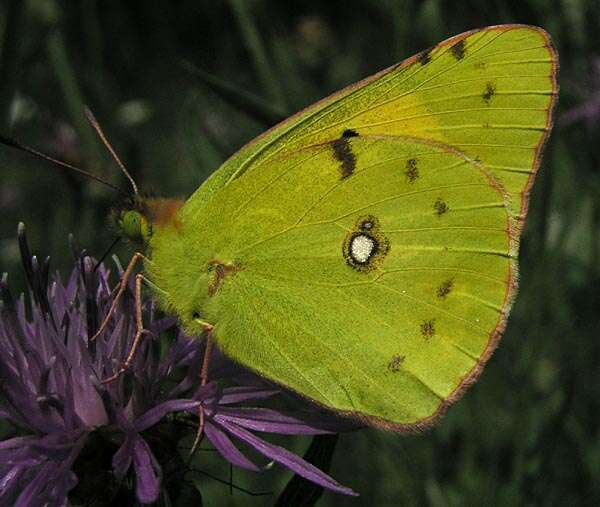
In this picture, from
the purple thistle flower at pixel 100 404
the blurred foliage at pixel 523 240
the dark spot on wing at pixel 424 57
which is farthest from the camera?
the blurred foliage at pixel 523 240

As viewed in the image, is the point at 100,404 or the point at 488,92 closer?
the point at 100,404

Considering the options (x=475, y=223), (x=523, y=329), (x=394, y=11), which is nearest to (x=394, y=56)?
(x=394, y=11)

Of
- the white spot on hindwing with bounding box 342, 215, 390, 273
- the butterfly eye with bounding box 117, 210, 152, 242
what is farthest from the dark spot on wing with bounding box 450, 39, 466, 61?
the butterfly eye with bounding box 117, 210, 152, 242

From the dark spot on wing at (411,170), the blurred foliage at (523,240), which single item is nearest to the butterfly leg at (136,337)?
the blurred foliage at (523,240)

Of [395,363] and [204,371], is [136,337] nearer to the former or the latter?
[204,371]

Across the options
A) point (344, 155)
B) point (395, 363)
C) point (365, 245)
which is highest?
point (344, 155)

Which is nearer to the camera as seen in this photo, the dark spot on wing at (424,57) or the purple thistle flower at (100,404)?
the purple thistle flower at (100,404)

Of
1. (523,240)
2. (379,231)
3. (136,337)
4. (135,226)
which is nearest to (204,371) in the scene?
(136,337)

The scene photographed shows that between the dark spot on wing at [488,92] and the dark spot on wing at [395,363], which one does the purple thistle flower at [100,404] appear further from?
the dark spot on wing at [488,92]
